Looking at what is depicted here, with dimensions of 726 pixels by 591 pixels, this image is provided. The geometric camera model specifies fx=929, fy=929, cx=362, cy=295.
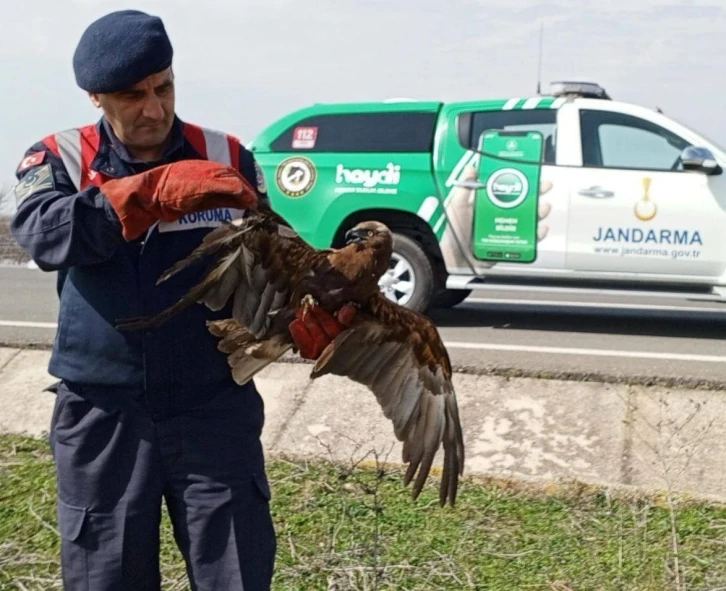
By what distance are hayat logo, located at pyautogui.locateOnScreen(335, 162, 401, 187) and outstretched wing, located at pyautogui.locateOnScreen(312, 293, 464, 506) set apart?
5212mm

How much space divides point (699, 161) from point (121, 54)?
20.7ft

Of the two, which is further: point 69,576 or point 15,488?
point 15,488

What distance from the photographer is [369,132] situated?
8.62m

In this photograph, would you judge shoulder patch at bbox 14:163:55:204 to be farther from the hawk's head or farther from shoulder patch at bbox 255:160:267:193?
the hawk's head

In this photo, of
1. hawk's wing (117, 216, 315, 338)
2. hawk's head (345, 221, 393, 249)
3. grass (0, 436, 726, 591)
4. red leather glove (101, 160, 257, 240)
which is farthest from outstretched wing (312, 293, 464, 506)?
red leather glove (101, 160, 257, 240)

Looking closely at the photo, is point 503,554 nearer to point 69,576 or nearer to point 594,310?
point 69,576

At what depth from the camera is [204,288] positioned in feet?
8.44

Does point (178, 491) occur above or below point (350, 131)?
below

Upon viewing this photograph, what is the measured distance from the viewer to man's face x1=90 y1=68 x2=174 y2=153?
8.02ft

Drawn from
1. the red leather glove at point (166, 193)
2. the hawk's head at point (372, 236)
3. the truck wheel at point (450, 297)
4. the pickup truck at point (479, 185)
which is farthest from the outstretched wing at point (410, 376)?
the truck wheel at point (450, 297)

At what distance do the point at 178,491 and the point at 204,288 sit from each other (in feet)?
1.92

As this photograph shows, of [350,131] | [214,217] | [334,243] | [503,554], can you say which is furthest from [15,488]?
[350,131]

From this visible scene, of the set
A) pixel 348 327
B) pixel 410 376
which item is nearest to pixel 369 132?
pixel 410 376

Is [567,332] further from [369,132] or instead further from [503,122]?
[369,132]
